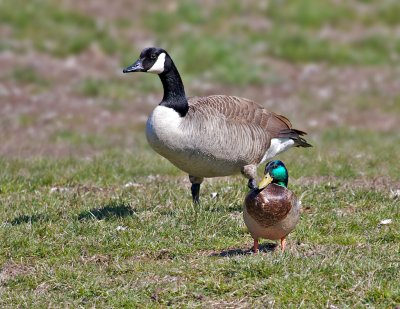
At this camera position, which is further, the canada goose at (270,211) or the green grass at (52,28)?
the green grass at (52,28)

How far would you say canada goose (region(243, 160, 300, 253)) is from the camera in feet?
21.3

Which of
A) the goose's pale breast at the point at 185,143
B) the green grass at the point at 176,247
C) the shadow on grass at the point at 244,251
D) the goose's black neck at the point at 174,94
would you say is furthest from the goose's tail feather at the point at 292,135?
the shadow on grass at the point at 244,251

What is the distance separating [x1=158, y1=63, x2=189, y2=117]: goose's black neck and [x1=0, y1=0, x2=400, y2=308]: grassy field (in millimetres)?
1000

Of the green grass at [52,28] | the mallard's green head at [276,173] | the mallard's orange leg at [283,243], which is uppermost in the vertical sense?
the green grass at [52,28]

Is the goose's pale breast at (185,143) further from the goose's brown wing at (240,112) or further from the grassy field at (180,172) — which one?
the grassy field at (180,172)

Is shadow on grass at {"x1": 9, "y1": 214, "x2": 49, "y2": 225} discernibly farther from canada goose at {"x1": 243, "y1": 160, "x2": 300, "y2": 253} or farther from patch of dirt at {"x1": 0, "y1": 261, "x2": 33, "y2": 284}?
canada goose at {"x1": 243, "y1": 160, "x2": 300, "y2": 253}

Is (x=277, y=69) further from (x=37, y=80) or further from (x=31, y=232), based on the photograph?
(x=31, y=232)

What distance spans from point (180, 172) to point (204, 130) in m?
2.59

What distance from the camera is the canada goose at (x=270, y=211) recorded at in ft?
21.3

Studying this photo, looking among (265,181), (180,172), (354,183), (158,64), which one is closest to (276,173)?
(265,181)

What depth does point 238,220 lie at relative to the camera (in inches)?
302

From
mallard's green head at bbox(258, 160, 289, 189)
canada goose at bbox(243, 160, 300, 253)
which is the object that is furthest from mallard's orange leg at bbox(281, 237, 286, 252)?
mallard's green head at bbox(258, 160, 289, 189)

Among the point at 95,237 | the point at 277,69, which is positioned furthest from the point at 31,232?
the point at 277,69

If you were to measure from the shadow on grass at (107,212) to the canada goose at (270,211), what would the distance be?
1.68 metres
